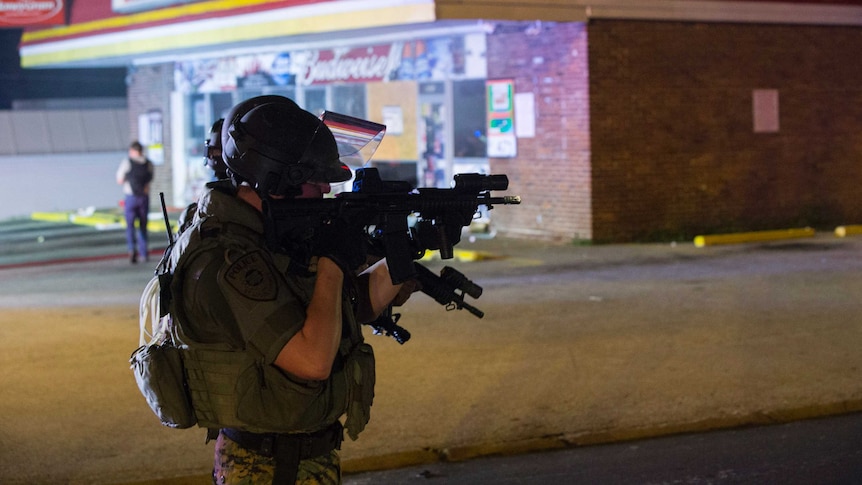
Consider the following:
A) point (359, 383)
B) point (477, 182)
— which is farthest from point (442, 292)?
point (359, 383)

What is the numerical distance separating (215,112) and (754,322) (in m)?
16.4

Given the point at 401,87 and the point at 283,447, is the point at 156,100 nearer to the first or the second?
the point at 401,87

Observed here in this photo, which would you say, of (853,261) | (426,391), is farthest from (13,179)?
(426,391)

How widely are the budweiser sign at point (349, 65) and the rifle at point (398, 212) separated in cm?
1638

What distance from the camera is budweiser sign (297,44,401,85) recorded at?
19.8 meters

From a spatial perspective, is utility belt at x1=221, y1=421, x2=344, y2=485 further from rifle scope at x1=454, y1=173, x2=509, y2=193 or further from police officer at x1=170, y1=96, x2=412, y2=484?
rifle scope at x1=454, y1=173, x2=509, y2=193

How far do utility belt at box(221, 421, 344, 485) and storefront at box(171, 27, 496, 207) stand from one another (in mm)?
14896

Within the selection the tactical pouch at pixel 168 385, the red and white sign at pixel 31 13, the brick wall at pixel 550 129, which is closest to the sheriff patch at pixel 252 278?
the tactical pouch at pixel 168 385

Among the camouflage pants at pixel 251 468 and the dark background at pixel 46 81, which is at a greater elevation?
the dark background at pixel 46 81

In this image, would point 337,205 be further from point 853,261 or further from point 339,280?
point 853,261

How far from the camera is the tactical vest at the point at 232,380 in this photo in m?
3.15

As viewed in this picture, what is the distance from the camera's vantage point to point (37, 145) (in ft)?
85.4

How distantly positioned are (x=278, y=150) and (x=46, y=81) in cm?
3024

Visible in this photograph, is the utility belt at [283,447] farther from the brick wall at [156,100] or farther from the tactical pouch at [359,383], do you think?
the brick wall at [156,100]
